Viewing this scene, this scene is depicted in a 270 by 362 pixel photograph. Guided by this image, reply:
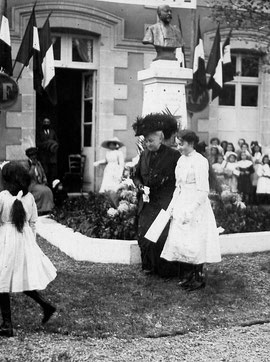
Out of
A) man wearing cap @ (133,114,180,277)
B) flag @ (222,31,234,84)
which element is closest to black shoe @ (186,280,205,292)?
man wearing cap @ (133,114,180,277)

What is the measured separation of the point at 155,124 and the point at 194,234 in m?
1.33

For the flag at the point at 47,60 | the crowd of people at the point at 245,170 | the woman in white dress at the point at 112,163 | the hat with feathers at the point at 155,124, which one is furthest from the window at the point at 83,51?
the hat with feathers at the point at 155,124

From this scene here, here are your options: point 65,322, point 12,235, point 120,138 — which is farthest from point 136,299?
point 120,138

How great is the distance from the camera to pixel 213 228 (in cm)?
698

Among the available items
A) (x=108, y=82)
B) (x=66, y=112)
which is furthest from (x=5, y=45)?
(x=66, y=112)

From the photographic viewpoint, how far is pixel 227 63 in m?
14.9

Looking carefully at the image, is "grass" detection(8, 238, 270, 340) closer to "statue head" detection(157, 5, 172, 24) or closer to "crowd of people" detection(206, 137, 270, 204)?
"statue head" detection(157, 5, 172, 24)

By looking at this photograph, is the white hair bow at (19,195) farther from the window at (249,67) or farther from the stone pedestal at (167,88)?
the window at (249,67)

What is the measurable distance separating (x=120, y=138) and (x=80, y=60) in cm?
196

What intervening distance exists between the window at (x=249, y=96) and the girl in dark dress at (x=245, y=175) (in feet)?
8.93

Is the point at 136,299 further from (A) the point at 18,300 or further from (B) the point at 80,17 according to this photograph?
(B) the point at 80,17

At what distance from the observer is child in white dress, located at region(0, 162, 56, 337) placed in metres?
5.43

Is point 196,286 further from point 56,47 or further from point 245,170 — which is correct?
point 56,47

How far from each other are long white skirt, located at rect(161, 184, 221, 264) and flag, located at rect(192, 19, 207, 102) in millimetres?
7940
